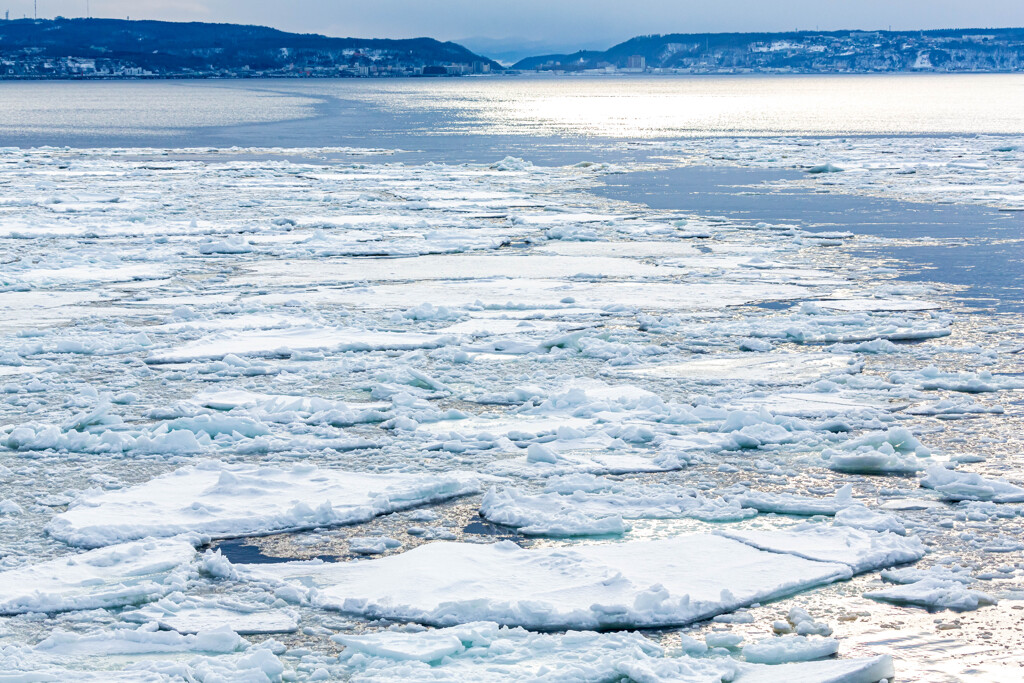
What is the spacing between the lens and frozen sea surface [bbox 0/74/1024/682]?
124 inches

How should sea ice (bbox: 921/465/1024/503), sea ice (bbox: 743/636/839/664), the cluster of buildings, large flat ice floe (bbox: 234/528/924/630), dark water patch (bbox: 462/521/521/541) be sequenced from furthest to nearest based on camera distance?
the cluster of buildings
sea ice (bbox: 921/465/1024/503)
dark water patch (bbox: 462/521/521/541)
large flat ice floe (bbox: 234/528/924/630)
sea ice (bbox: 743/636/839/664)

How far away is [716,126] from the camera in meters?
43.8

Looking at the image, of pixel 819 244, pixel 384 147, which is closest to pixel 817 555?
pixel 819 244

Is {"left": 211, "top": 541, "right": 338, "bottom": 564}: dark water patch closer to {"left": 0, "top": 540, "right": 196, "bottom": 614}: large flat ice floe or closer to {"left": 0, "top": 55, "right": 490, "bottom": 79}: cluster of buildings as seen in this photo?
{"left": 0, "top": 540, "right": 196, "bottom": 614}: large flat ice floe

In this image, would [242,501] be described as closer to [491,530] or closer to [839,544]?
[491,530]

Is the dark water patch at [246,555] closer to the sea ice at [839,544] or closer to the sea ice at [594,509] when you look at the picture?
the sea ice at [594,509]

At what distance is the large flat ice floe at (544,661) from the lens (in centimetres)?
289

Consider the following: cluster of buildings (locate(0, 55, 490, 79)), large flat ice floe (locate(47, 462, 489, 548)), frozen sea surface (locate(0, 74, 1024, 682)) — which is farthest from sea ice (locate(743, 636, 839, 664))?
cluster of buildings (locate(0, 55, 490, 79))

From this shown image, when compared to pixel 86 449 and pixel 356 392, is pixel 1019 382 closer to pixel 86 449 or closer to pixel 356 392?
pixel 356 392

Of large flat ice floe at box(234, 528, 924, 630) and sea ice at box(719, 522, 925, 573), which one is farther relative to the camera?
sea ice at box(719, 522, 925, 573)

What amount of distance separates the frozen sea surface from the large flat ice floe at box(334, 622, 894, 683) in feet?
0.04

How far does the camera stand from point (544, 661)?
3006 mm

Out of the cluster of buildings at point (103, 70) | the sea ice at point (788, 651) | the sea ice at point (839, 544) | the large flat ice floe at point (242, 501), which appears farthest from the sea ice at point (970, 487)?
the cluster of buildings at point (103, 70)

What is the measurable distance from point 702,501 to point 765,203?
11903 mm
